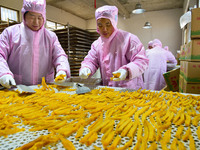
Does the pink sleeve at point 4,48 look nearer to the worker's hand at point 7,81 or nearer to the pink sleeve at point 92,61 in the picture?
the worker's hand at point 7,81

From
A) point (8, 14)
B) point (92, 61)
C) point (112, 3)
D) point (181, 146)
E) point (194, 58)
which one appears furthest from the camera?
point (112, 3)

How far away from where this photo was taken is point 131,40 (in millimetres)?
1653

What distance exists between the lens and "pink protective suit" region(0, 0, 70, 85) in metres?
1.67

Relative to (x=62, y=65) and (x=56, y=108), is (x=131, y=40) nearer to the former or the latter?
(x=62, y=65)

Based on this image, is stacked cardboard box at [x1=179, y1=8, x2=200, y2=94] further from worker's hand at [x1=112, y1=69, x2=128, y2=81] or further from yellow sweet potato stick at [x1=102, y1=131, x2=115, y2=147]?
yellow sweet potato stick at [x1=102, y1=131, x2=115, y2=147]

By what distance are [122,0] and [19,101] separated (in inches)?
323

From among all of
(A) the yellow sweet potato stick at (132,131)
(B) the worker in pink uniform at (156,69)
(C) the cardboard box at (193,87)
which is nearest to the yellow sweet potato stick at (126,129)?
(A) the yellow sweet potato stick at (132,131)

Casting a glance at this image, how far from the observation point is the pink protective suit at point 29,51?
1.67 meters

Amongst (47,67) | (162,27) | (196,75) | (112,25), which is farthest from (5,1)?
(162,27)

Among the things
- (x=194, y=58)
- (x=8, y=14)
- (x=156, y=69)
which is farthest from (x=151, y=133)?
(x=8, y=14)

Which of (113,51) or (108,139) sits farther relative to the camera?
(113,51)

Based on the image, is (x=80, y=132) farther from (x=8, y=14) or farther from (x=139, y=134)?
(x=8, y=14)

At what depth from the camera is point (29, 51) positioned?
68.3 inches

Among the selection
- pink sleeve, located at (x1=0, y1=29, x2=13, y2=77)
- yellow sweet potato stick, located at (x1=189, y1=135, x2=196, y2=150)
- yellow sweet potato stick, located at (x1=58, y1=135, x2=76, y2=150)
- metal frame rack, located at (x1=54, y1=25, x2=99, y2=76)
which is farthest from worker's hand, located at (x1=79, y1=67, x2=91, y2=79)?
metal frame rack, located at (x1=54, y1=25, x2=99, y2=76)
